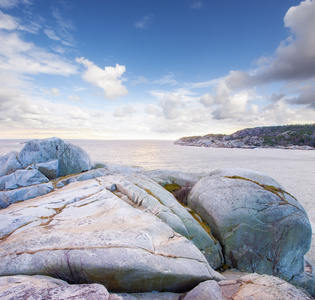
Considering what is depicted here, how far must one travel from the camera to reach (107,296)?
10.5ft

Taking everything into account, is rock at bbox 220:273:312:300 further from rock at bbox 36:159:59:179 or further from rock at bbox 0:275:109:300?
rock at bbox 36:159:59:179

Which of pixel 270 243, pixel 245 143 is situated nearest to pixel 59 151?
pixel 270 243

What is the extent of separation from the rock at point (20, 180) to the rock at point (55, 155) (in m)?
4.09

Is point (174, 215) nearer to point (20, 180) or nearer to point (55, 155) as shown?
point (20, 180)

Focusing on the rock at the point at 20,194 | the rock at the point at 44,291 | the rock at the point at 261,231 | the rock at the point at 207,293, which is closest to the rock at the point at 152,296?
the rock at the point at 207,293

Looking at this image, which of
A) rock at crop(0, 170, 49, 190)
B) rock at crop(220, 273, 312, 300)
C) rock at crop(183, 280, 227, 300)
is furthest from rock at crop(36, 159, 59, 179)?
rock at crop(220, 273, 312, 300)

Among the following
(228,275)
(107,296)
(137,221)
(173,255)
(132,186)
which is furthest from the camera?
(132,186)

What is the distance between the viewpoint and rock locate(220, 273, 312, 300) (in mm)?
3807

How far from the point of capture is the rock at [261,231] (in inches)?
349

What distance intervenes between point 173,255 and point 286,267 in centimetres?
781

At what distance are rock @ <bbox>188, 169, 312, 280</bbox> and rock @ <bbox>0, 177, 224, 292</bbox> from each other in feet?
13.8

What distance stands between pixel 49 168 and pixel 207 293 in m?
18.1

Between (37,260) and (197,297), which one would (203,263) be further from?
(37,260)

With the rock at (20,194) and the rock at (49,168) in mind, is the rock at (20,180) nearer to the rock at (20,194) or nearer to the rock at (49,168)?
the rock at (49,168)
